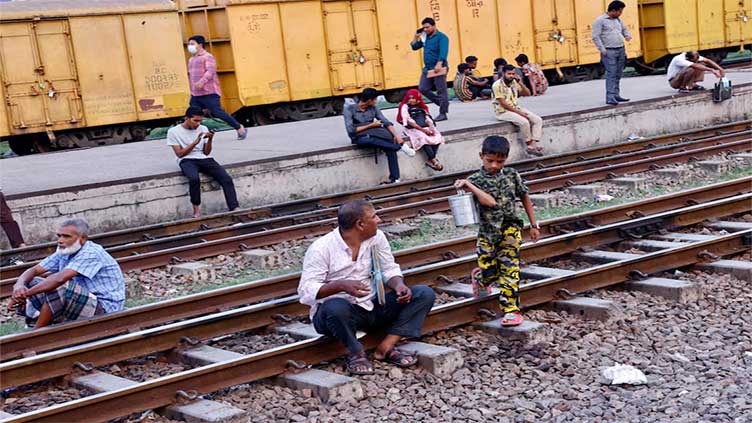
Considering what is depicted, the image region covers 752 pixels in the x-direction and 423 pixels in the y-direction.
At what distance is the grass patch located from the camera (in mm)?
7859

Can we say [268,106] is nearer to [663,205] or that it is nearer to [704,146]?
[704,146]

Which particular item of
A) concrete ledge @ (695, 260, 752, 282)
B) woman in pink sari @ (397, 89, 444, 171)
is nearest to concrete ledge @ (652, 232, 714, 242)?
concrete ledge @ (695, 260, 752, 282)

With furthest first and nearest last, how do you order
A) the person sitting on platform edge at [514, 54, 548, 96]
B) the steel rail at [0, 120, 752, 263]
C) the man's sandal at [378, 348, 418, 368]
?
the person sitting on platform edge at [514, 54, 548, 96] → the steel rail at [0, 120, 752, 263] → the man's sandal at [378, 348, 418, 368]

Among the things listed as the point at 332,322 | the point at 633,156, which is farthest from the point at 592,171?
the point at 332,322

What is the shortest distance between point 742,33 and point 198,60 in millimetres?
19239

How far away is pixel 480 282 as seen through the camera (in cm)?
726

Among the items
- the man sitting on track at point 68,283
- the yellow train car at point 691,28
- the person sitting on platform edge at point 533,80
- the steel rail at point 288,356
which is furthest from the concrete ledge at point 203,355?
the yellow train car at point 691,28

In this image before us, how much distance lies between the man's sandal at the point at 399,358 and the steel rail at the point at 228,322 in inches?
49.5

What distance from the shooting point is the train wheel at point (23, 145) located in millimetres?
20219

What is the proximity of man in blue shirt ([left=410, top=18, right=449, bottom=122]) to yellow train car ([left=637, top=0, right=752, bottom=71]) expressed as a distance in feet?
41.5

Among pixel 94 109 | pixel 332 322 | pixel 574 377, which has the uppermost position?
pixel 94 109

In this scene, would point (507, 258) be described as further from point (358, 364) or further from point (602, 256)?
point (602, 256)

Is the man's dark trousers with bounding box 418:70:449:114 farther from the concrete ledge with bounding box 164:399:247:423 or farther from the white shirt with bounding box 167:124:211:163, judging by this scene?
the concrete ledge with bounding box 164:399:247:423

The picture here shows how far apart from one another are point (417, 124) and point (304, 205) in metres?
2.39
